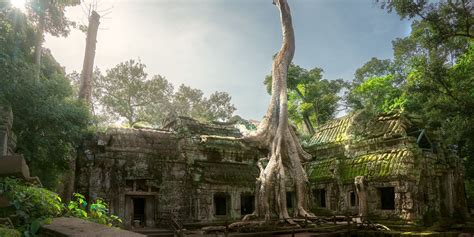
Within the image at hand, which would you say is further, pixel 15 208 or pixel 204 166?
pixel 204 166

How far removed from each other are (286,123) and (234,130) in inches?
182

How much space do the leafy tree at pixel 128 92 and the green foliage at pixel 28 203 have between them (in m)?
24.4

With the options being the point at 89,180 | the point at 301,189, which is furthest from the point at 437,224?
the point at 89,180

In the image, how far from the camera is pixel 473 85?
61.9 feet

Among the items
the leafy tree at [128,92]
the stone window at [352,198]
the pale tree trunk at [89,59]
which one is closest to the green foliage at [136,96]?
the leafy tree at [128,92]

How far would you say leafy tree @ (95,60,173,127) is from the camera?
29.9 m

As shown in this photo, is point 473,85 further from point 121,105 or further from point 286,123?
point 121,105

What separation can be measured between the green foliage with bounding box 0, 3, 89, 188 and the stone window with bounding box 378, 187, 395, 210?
47.7ft

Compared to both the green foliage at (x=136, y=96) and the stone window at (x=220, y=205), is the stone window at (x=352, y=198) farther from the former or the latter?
the green foliage at (x=136, y=96)

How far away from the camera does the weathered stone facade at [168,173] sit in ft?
48.5

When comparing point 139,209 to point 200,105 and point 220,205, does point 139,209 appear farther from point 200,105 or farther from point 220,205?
point 200,105

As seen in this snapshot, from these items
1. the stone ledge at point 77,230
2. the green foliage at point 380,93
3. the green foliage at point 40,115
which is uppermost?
the green foliage at point 380,93

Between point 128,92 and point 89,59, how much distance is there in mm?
8353

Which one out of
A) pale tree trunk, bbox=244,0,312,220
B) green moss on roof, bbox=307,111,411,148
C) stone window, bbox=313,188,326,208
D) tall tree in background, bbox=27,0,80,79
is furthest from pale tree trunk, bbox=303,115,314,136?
tall tree in background, bbox=27,0,80,79
